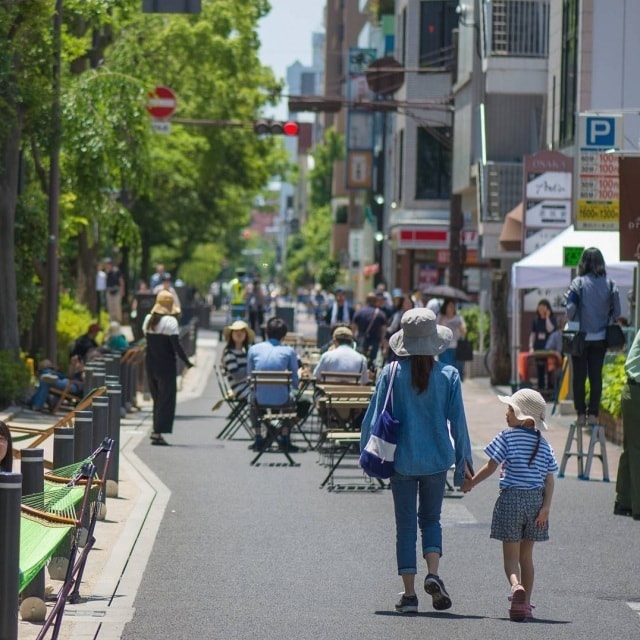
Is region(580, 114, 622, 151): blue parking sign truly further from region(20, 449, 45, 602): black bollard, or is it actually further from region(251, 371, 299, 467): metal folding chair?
region(20, 449, 45, 602): black bollard

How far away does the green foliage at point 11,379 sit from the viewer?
24047 mm

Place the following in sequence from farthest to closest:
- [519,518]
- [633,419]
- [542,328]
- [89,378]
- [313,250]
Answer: [313,250]
[542,328]
[89,378]
[633,419]
[519,518]

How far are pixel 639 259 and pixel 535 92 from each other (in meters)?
23.5

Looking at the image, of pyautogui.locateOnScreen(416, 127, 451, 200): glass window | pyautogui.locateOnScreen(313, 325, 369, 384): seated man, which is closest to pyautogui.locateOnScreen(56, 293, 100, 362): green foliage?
pyautogui.locateOnScreen(313, 325, 369, 384): seated man

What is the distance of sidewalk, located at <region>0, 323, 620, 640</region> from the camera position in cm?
922

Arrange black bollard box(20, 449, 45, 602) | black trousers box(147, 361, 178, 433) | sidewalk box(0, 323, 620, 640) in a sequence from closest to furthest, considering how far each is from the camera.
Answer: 1. black bollard box(20, 449, 45, 602)
2. sidewalk box(0, 323, 620, 640)
3. black trousers box(147, 361, 178, 433)

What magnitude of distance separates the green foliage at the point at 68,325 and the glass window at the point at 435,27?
103 ft

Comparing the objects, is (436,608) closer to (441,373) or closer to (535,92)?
(441,373)

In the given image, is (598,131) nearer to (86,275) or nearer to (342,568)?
(342,568)

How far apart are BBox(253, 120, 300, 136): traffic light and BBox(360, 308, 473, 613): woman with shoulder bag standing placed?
3151 centimetres

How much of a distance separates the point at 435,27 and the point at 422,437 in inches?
2247

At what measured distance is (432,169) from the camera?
64.3m

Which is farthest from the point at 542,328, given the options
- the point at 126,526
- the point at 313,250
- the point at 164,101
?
the point at 313,250

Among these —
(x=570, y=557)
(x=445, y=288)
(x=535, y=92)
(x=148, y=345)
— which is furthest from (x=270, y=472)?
(x=535, y=92)
